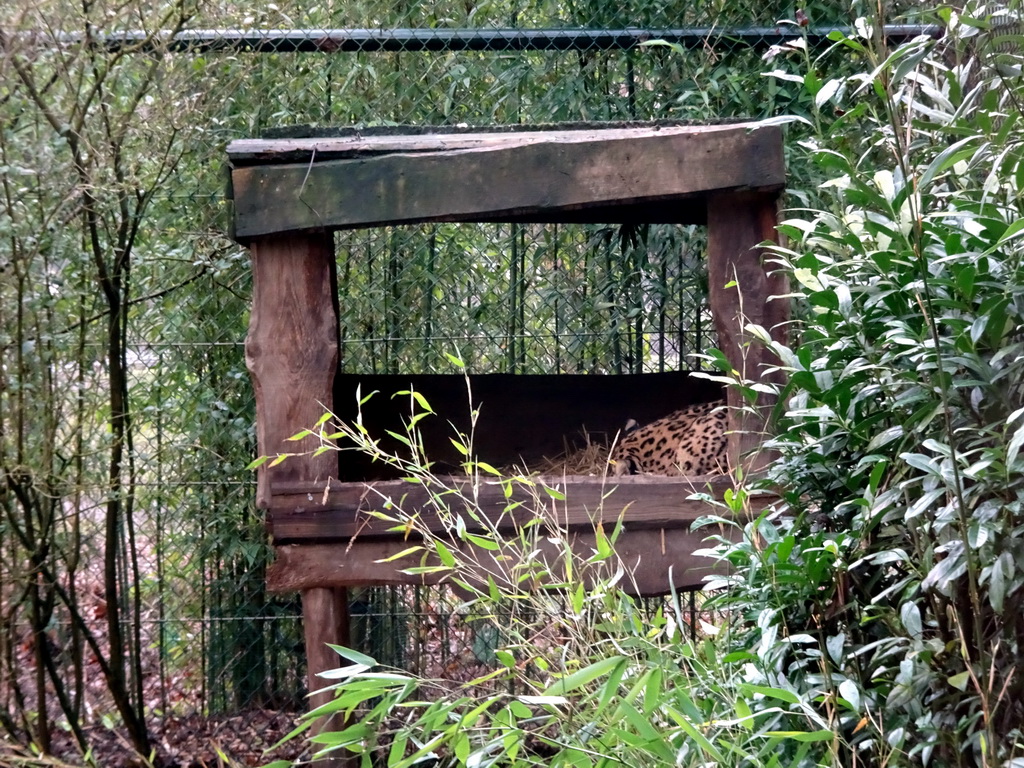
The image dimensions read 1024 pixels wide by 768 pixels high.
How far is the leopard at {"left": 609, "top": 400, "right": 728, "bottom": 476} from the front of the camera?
313cm

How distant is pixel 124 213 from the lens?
3162 millimetres

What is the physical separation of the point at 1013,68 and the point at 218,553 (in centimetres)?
327

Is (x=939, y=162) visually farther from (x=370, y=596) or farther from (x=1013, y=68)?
(x=370, y=596)

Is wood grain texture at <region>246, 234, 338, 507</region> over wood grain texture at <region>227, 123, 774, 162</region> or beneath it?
beneath

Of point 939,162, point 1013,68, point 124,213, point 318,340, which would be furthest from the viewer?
point 124,213

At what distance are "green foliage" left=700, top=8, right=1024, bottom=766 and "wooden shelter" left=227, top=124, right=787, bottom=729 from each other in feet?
2.54

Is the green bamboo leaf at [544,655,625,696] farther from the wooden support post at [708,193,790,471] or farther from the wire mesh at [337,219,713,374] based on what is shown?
the wire mesh at [337,219,713,374]

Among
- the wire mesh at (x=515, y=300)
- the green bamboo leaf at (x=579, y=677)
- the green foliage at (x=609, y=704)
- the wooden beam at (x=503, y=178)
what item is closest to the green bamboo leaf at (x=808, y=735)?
the green foliage at (x=609, y=704)

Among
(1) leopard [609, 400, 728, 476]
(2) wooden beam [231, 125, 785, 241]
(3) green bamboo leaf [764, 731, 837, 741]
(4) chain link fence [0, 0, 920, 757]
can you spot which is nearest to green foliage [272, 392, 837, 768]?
(3) green bamboo leaf [764, 731, 837, 741]

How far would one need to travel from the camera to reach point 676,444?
10.7 feet

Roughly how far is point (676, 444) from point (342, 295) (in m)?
1.48

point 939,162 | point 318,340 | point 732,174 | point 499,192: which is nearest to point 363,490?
point 318,340

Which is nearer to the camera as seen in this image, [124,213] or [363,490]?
[363,490]

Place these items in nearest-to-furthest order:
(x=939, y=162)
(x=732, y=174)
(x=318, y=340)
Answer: (x=939, y=162), (x=732, y=174), (x=318, y=340)
